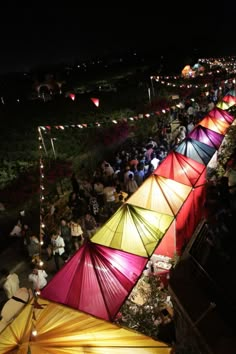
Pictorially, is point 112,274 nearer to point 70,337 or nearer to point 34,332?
point 70,337

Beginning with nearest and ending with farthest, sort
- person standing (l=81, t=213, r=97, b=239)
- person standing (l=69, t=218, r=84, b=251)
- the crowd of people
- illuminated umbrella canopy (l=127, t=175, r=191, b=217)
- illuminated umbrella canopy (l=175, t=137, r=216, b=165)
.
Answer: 1. illuminated umbrella canopy (l=127, t=175, r=191, b=217)
2. the crowd of people
3. person standing (l=69, t=218, r=84, b=251)
4. person standing (l=81, t=213, r=97, b=239)
5. illuminated umbrella canopy (l=175, t=137, r=216, b=165)

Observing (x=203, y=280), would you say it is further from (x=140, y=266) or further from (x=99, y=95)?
(x=99, y=95)

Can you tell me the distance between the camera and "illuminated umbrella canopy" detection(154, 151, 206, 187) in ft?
31.2

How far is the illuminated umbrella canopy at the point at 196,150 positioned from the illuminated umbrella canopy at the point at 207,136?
79cm

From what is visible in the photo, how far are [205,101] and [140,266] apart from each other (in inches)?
843

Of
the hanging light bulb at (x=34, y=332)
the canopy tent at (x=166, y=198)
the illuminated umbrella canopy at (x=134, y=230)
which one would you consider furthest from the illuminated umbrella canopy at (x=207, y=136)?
the hanging light bulb at (x=34, y=332)

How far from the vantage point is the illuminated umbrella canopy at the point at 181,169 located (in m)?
9.52

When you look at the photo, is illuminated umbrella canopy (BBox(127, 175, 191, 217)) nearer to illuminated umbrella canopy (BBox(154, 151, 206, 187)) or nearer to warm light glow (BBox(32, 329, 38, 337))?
illuminated umbrella canopy (BBox(154, 151, 206, 187))

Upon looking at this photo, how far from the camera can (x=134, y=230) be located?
7250 mm

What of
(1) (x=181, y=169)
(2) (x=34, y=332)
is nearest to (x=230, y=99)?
(1) (x=181, y=169)

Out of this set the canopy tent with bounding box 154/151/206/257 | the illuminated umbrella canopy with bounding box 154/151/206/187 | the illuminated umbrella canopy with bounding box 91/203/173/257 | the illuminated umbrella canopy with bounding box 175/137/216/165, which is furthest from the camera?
the illuminated umbrella canopy with bounding box 175/137/216/165

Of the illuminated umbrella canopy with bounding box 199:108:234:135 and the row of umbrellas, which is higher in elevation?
the illuminated umbrella canopy with bounding box 199:108:234:135

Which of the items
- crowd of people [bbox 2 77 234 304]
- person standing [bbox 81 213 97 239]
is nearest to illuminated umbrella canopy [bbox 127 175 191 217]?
person standing [bbox 81 213 97 239]

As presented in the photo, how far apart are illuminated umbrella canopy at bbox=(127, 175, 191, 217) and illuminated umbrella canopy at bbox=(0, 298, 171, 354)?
3990mm
